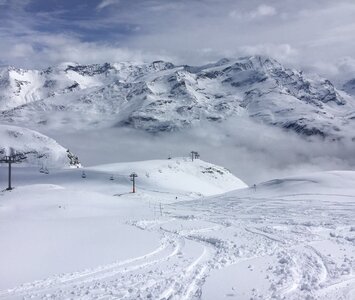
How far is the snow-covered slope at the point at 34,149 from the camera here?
6983 inches

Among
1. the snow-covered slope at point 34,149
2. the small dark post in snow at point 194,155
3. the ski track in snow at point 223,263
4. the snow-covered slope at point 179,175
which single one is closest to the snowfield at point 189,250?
the ski track in snow at point 223,263

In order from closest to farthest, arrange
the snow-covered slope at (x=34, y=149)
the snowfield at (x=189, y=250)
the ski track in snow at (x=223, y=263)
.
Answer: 1. the ski track in snow at (x=223, y=263)
2. the snowfield at (x=189, y=250)
3. the snow-covered slope at (x=34, y=149)

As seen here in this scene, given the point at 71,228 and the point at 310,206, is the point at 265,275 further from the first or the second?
the point at 310,206

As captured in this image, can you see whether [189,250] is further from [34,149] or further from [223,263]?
[34,149]

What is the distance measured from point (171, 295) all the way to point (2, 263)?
9010mm

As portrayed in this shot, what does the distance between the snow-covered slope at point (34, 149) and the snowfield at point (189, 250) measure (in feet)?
428

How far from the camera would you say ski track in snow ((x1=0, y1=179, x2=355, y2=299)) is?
15.6 m

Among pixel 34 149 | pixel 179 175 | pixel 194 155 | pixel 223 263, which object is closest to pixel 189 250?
pixel 223 263

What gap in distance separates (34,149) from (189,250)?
171 metres

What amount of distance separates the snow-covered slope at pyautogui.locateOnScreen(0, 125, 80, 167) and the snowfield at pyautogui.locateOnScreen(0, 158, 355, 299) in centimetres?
13032

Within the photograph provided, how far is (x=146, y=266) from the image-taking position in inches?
773

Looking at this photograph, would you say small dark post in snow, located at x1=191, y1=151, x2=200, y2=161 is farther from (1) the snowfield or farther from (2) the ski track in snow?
(2) the ski track in snow

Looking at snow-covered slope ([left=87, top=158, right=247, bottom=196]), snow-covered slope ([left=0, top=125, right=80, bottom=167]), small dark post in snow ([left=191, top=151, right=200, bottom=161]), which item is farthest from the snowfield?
snow-covered slope ([left=0, top=125, right=80, bottom=167])

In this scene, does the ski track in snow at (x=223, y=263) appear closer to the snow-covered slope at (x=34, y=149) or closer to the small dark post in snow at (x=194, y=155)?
the small dark post in snow at (x=194, y=155)
